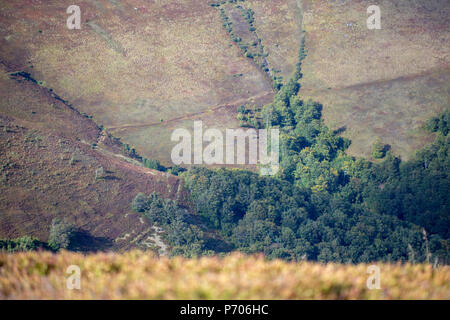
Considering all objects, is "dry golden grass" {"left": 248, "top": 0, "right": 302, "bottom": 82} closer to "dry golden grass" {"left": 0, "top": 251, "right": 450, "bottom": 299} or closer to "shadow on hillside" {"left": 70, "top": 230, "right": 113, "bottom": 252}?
"shadow on hillside" {"left": 70, "top": 230, "right": 113, "bottom": 252}

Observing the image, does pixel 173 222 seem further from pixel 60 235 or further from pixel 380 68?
Answer: pixel 380 68

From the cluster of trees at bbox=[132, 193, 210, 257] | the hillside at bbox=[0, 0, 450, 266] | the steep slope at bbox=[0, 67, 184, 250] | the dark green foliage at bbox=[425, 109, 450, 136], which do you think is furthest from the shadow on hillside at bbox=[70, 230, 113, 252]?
the dark green foliage at bbox=[425, 109, 450, 136]

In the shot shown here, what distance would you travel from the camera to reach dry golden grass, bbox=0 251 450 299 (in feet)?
34.3

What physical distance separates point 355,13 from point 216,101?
58.3 m

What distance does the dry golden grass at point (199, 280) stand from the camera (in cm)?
1045

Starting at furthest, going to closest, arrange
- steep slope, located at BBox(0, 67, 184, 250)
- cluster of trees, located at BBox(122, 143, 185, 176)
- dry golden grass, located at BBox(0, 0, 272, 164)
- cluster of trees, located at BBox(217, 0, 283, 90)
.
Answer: cluster of trees, located at BBox(217, 0, 283, 90)
dry golden grass, located at BBox(0, 0, 272, 164)
cluster of trees, located at BBox(122, 143, 185, 176)
steep slope, located at BBox(0, 67, 184, 250)

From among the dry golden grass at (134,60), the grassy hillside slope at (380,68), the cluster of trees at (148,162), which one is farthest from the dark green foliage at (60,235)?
the grassy hillside slope at (380,68)

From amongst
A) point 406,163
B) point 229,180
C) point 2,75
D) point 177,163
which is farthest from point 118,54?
point 406,163

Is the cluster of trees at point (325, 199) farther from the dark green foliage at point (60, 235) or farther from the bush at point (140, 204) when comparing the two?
the dark green foliage at point (60, 235)

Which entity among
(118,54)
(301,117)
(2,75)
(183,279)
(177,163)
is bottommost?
(183,279)

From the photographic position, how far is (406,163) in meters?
85.4

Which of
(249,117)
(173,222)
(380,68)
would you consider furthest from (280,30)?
(173,222)

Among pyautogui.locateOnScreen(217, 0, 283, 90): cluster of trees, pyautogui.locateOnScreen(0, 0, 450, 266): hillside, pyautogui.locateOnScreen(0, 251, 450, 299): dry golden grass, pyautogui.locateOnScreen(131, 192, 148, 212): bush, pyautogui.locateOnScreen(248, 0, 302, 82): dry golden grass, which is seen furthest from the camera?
pyautogui.locateOnScreen(248, 0, 302, 82): dry golden grass

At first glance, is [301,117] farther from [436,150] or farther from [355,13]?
[355,13]
